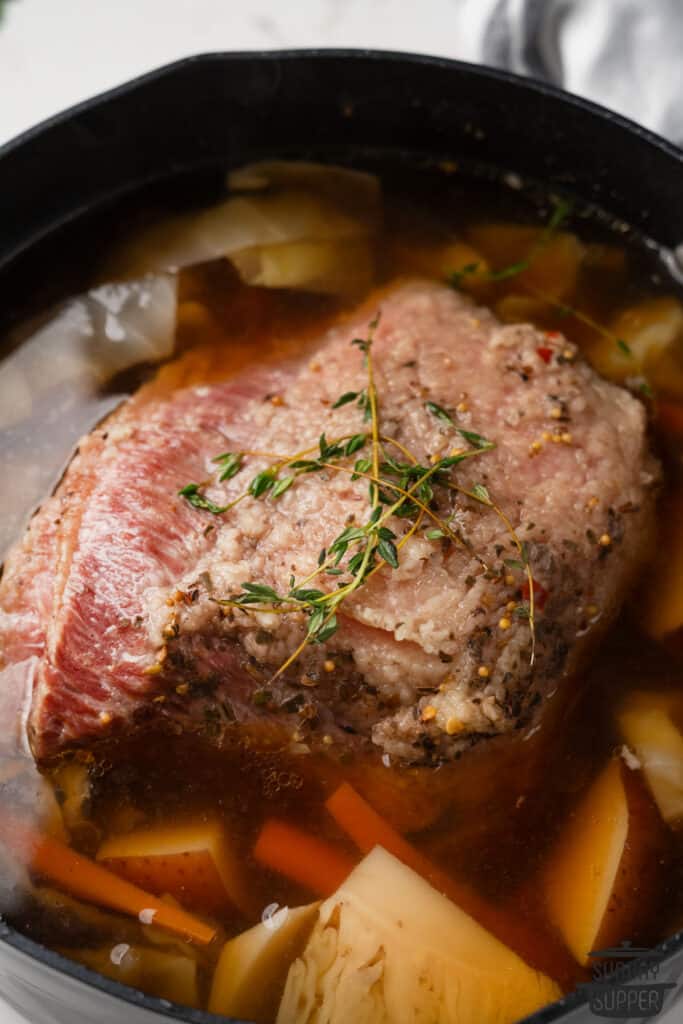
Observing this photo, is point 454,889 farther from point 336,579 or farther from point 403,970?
point 336,579

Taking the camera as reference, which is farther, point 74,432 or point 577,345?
point 577,345

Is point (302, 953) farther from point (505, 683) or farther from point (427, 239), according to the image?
point (427, 239)

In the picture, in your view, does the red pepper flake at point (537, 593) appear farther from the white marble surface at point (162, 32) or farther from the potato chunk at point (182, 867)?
the white marble surface at point (162, 32)

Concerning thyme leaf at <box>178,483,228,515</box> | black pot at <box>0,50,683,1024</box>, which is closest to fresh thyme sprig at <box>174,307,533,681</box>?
thyme leaf at <box>178,483,228,515</box>

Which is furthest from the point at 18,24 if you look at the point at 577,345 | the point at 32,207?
the point at 577,345

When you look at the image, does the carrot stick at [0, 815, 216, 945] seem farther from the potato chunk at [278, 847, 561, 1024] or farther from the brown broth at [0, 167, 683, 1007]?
the potato chunk at [278, 847, 561, 1024]
